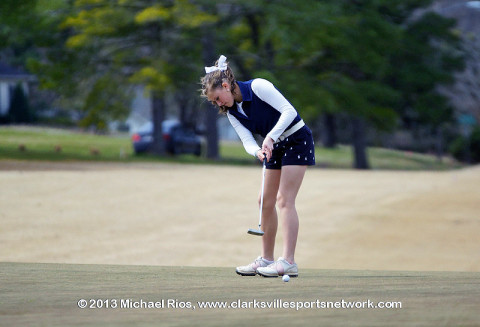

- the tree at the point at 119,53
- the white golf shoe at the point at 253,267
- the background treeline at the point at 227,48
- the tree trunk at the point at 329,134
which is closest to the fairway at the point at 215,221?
the white golf shoe at the point at 253,267

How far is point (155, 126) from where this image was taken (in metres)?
38.1

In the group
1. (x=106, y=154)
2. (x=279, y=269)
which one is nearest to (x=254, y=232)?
(x=279, y=269)

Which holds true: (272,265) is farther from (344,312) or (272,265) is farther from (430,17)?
(430,17)

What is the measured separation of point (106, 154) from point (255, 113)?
3230 cm

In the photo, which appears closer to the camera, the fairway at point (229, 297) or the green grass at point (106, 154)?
the fairway at point (229, 297)

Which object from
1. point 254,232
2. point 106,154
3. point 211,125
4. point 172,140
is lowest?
point 106,154

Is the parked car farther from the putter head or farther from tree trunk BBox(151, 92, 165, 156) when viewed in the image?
the putter head

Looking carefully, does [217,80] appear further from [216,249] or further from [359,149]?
[359,149]

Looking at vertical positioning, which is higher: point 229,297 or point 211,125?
point 229,297

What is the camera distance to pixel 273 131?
6.65 m

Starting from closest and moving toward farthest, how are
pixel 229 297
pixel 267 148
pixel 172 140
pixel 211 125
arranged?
1. pixel 229 297
2. pixel 267 148
3. pixel 211 125
4. pixel 172 140

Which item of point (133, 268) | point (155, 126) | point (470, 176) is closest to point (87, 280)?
point (133, 268)

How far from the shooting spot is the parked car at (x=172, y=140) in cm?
4050

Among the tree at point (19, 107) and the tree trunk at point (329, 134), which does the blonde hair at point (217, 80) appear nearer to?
the tree at point (19, 107)
